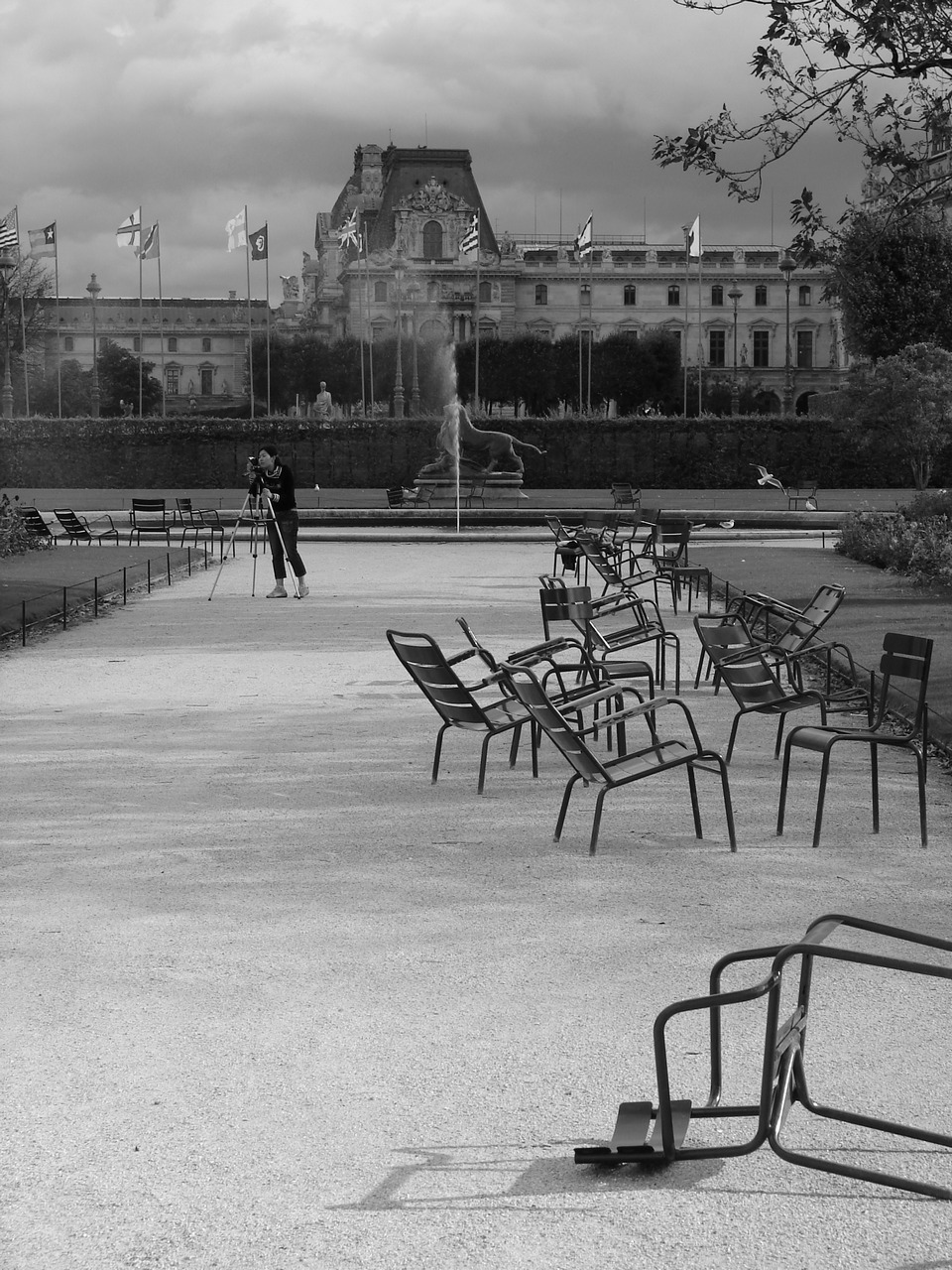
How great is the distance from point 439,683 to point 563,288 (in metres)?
86.7

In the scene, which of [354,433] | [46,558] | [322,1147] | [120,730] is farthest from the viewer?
[354,433]

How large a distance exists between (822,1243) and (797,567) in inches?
605

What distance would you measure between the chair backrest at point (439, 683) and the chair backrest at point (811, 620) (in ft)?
7.29

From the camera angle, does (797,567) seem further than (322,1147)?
Yes

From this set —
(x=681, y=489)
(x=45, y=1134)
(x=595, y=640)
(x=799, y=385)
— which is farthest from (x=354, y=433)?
(x=799, y=385)

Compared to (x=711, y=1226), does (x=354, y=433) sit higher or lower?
higher

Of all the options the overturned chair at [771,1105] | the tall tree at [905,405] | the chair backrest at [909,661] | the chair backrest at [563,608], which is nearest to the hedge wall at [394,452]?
the tall tree at [905,405]

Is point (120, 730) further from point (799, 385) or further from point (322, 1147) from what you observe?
point (799, 385)

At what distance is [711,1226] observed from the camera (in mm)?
2902

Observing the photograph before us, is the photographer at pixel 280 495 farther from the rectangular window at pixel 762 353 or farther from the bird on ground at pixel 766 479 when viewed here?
the rectangular window at pixel 762 353

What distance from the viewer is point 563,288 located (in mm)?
91312

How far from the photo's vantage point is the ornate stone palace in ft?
287

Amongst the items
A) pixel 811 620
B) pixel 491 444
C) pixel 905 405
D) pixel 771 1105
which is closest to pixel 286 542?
pixel 811 620

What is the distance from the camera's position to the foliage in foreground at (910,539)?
50.5ft
